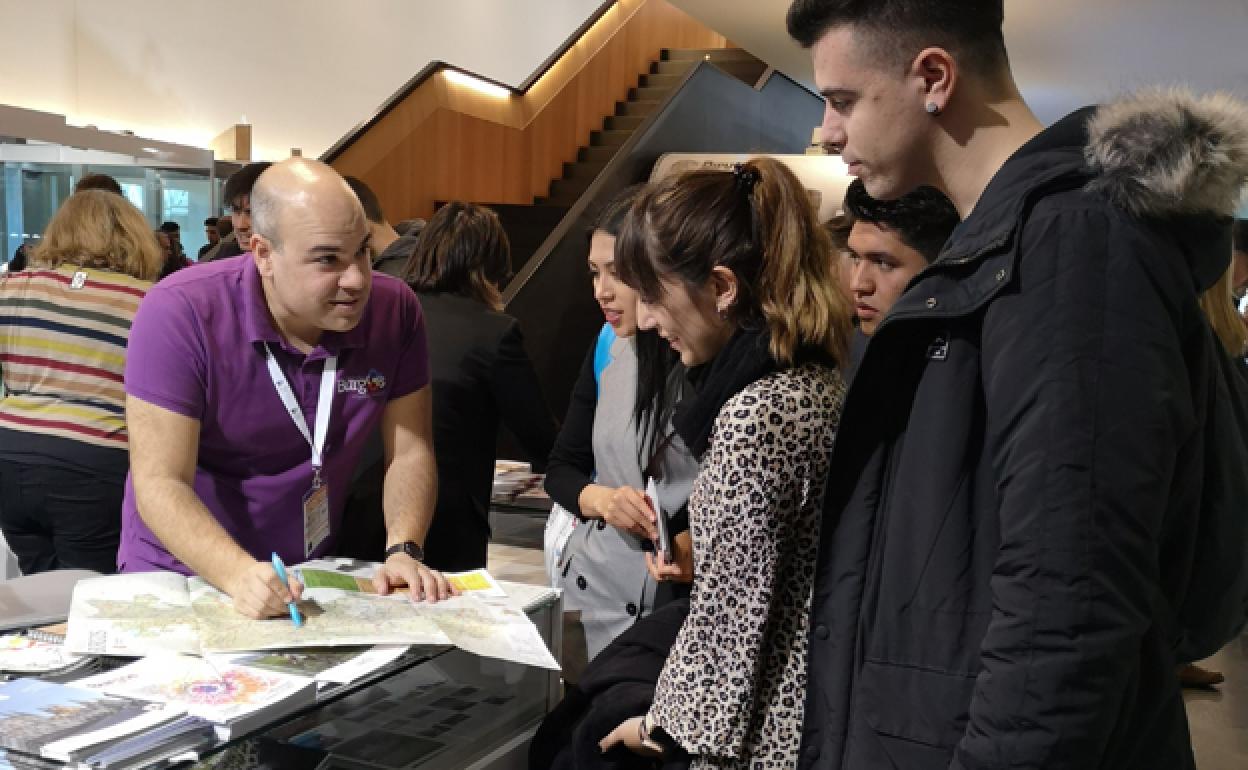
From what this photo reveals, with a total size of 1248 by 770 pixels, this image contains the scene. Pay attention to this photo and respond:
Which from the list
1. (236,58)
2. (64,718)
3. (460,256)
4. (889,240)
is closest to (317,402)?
(64,718)

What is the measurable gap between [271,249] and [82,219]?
54.7 inches

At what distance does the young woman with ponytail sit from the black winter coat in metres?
0.31

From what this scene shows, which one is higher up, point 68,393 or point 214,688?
point 68,393

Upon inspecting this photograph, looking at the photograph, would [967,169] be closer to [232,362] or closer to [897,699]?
[897,699]

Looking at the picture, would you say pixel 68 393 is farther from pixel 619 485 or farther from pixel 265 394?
pixel 619 485

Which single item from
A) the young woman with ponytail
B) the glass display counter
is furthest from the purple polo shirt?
the young woman with ponytail

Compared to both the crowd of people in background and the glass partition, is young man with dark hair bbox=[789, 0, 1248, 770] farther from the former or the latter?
the glass partition

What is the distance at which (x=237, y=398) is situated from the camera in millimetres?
2201

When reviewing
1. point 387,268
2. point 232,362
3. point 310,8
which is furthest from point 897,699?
point 310,8

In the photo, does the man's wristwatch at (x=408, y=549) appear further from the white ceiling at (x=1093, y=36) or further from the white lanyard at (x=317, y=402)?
the white ceiling at (x=1093, y=36)

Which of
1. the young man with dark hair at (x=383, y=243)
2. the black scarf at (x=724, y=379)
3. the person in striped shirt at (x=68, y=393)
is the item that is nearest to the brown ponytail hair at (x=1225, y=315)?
the black scarf at (x=724, y=379)

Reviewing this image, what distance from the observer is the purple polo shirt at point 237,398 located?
84.5 inches

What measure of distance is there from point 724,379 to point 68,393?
2314mm

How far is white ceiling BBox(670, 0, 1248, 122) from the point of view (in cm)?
896
